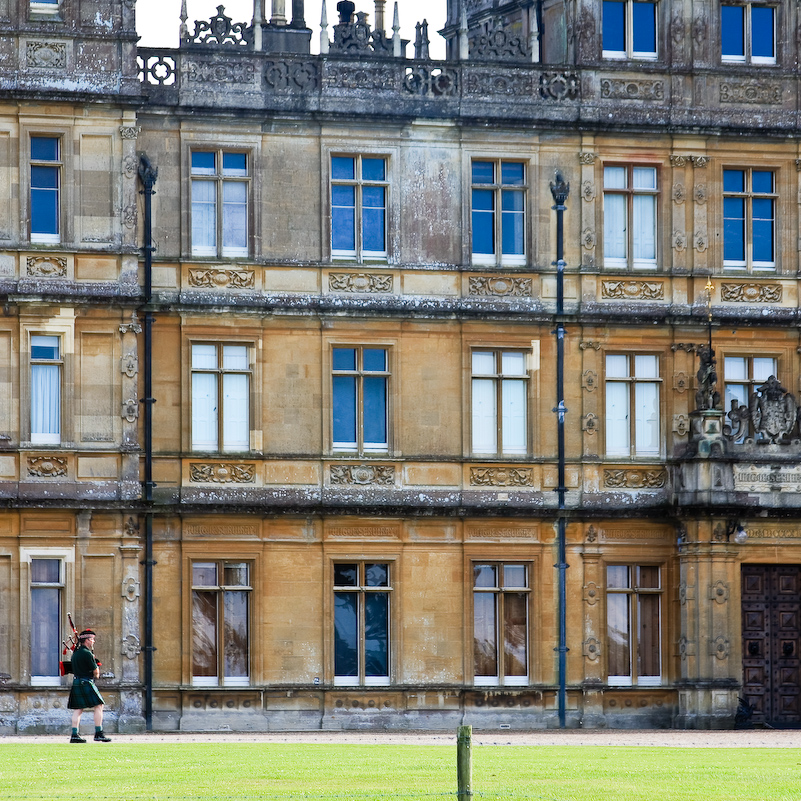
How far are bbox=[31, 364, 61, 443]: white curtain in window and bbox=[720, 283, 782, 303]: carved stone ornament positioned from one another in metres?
12.9

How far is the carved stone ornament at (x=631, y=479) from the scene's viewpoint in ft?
142

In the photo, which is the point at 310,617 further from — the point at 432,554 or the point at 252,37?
the point at 252,37

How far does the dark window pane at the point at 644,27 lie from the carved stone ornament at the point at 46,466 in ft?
44.6

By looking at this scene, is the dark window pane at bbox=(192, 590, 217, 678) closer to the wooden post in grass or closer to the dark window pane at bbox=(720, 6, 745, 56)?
the dark window pane at bbox=(720, 6, 745, 56)

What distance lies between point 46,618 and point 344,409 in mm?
6754

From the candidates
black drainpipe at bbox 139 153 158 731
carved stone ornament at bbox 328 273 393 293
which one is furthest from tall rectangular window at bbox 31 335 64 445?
carved stone ornament at bbox 328 273 393 293

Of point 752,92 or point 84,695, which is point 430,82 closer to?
point 752,92

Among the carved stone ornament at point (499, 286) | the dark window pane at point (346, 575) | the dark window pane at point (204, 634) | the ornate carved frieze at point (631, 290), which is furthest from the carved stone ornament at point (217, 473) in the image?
the ornate carved frieze at point (631, 290)

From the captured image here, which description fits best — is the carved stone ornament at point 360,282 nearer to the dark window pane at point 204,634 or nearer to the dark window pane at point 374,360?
the dark window pane at point 374,360

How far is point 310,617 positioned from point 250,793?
16613 millimetres

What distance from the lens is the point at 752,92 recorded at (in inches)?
1731

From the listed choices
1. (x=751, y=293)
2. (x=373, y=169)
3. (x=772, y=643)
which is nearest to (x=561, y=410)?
(x=751, y=293)

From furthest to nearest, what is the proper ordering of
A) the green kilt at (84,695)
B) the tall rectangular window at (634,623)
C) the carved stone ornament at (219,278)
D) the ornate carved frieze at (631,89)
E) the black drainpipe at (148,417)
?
the ornate carved frieze at (631,89), the tall rectangular window at (634,623), the carved stone ornament at (219,278), the black drainpipe at (148,417), the green kilt at (84,695)

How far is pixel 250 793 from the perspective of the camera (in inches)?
993
